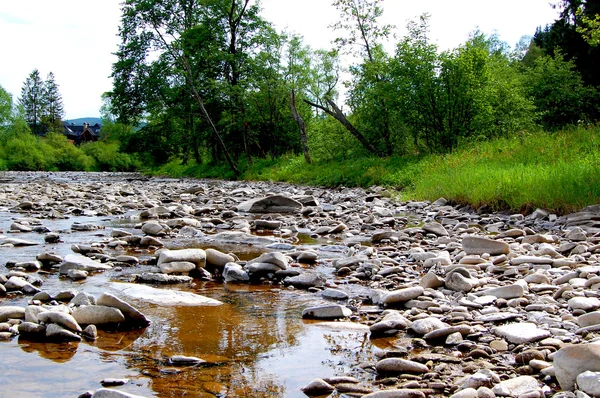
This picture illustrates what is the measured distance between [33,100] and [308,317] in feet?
343

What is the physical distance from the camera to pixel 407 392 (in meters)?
2.16

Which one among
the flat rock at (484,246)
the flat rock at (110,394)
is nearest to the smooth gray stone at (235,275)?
the flat rock at (484,246)

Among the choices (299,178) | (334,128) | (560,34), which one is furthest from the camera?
(560,34)

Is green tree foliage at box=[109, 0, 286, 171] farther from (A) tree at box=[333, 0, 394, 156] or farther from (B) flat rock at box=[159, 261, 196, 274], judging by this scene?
(B) flat rock at box=[159, 261, 196, 274]

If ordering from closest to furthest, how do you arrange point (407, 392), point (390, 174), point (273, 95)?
point (407, 392), point (390, 174), point (273, 95)

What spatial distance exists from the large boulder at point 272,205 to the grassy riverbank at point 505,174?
111 inches

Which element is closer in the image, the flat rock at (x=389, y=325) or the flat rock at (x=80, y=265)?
the flat rock at (x=389, y=325)

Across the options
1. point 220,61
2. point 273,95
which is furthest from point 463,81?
point 220,61

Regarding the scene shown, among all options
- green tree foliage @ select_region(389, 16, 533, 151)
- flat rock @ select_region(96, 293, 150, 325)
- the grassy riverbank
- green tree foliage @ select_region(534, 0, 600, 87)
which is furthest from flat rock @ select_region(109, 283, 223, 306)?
green tree foliage @ select_region(534, 0, 600, 87)

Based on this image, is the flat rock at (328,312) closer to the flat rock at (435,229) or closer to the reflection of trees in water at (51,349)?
the reflection of trees in water at (51,349)

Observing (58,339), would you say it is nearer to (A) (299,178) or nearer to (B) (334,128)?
(A) (299,178)

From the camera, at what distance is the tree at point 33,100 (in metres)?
93.2

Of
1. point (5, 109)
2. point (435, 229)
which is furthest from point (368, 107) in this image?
point (5, 109)

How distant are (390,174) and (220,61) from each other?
56.9ft
